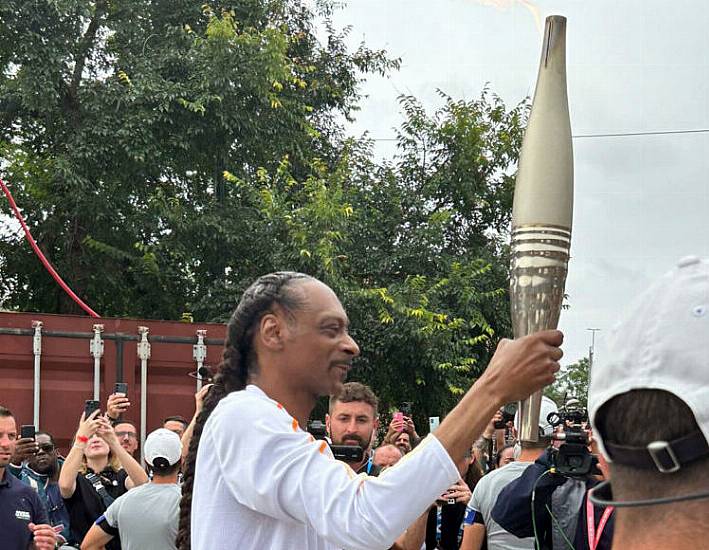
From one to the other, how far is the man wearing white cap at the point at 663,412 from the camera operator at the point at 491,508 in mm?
3616

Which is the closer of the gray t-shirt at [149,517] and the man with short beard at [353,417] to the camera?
the gray t-shirt at [149,517]

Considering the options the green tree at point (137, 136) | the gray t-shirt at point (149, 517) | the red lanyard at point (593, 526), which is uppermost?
the green tree at point (137, 136)

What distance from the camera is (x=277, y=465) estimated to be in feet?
7.18

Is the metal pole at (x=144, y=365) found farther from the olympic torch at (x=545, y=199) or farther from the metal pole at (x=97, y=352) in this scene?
the olympic torch at (x=545, y=199)

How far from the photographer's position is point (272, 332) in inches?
100

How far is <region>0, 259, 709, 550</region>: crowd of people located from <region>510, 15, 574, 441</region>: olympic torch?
0.30ft

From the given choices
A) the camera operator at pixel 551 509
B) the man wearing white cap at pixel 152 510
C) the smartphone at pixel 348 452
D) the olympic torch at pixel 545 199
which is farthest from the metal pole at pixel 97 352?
the olympic torch at pixel 545 199

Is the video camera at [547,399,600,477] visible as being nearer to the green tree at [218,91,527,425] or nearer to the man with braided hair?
the man with braided hair

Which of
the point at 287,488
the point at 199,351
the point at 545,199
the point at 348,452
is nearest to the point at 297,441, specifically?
the point at 287,488

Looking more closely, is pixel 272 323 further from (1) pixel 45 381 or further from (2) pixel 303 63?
(2) pixel 303 63

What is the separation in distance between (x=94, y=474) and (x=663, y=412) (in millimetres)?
6915

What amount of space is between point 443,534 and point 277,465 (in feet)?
12.0

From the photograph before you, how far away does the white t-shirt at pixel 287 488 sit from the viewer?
6.71 feet

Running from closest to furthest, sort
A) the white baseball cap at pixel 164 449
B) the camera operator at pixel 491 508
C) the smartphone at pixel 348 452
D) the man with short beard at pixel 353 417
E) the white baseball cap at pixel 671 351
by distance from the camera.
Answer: the white baseball cap at pixel 671 351
the camera operator at pixel 491 508
the smartphone at pixel 348 452
the white baseball cap at pixel 164 449
the man with short beard at pixel 353 417
